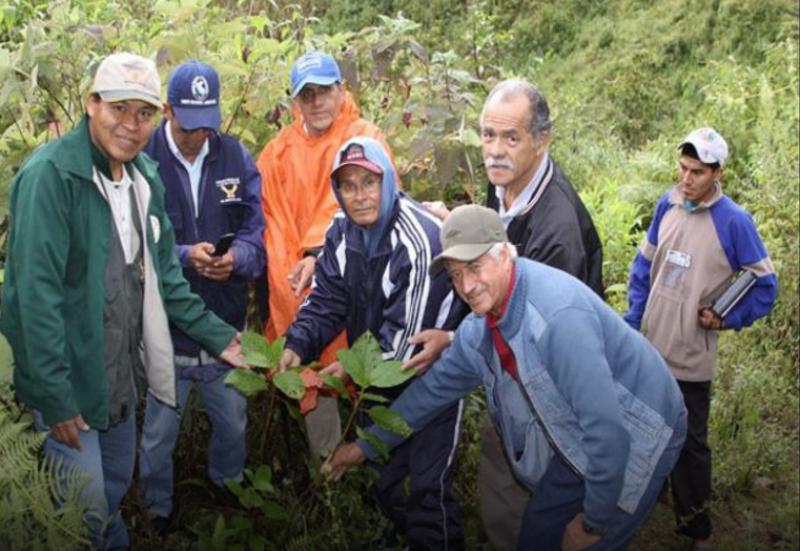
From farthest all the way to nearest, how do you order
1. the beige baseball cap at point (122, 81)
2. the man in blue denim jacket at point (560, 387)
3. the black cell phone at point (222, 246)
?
the black cell phone at point (222, 246), the beige baseball cap at point (122, 81), the man in blue denim jacket at point (560, 387)

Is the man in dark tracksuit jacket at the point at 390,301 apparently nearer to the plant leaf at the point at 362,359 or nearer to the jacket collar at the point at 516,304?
the plant leaf at the point at 362,359

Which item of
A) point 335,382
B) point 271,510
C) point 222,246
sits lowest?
point 271,510

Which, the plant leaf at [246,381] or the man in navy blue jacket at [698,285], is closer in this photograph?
the plant leaf at [246,381]

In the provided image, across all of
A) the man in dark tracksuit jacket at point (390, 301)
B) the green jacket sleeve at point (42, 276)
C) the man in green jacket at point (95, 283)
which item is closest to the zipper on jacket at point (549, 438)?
the man in dark tracksuit jacket at point (390, 301)

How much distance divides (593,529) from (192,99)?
2.19m

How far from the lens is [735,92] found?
10117 millimetres

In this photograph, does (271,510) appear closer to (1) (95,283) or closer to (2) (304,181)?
(1) (95,283)

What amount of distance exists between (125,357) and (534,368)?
56.5 inches

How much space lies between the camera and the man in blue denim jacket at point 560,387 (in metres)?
2.75

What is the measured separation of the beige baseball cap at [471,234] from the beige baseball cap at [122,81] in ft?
3.62

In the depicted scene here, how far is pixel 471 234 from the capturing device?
2795 millimetres

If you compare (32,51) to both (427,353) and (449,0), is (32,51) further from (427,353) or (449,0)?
(449,0)

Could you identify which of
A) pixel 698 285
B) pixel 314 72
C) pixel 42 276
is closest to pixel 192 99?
pixel 314 72

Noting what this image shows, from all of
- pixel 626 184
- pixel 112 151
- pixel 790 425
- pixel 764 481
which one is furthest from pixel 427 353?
pixel 626 184
